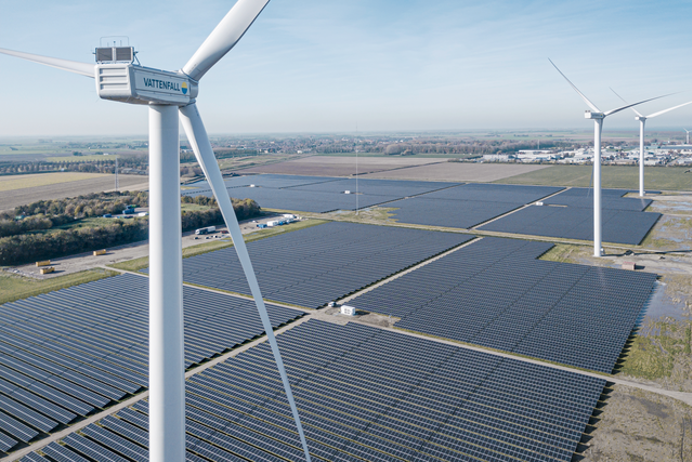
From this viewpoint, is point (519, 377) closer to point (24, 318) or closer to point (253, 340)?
point (253, 340)

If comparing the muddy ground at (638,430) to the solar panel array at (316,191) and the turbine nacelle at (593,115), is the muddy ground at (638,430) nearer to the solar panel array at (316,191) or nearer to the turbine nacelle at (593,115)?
the turbine nacelle at (593,115)

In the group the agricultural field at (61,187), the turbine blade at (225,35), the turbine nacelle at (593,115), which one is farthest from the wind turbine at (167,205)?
the agricultural field at (61,187)

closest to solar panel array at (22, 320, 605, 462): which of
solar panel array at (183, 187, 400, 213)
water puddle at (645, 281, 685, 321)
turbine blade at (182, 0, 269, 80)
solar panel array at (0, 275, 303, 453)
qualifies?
solar panel array at (0, 275, 303, 453)

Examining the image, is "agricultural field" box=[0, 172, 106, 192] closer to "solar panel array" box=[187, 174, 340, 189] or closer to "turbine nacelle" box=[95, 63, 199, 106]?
"solar panel array" box=[187, 174, 340, 189]

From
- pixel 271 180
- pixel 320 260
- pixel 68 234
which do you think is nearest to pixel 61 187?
pixel 271 180

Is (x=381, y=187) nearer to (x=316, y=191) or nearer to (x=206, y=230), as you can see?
(x=316, y=191)
